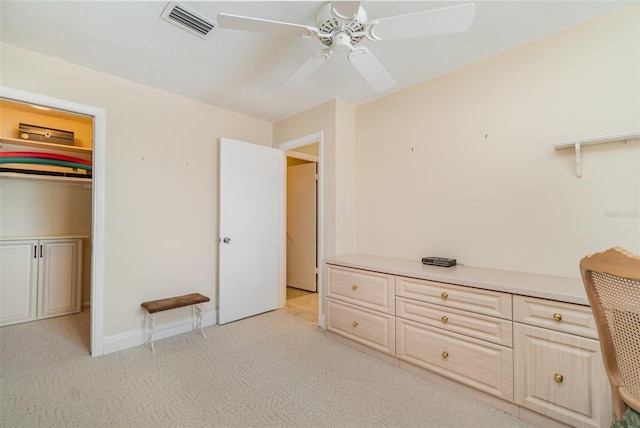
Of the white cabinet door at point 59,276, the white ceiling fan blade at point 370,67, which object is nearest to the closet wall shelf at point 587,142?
the white ceiling fan blade at point 370,67

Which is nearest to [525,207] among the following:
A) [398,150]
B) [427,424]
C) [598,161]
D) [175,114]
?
[598,161]

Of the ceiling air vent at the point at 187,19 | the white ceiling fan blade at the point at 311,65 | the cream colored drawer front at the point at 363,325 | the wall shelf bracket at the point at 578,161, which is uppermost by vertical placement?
the ceiling air vent at the point at 187,19

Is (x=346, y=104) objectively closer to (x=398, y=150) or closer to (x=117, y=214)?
(x=398, y=150)

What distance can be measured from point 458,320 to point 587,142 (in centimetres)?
144

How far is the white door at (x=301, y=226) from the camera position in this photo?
177 inches

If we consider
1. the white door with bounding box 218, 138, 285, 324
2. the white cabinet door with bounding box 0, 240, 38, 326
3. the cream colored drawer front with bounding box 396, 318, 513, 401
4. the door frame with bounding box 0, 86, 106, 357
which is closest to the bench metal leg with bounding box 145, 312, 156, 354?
the door frame with bounding box 0, 86, 106, 357

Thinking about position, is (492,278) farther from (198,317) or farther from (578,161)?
(198,317)

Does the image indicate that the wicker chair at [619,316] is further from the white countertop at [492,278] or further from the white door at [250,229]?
the white door at [250,229]

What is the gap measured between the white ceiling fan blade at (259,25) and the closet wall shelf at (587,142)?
1818mm

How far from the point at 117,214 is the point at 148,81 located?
1.30 meters

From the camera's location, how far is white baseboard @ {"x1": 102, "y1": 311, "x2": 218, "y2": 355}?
2.53m

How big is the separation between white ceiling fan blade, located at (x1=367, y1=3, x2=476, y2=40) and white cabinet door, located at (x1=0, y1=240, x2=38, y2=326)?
4.32 m

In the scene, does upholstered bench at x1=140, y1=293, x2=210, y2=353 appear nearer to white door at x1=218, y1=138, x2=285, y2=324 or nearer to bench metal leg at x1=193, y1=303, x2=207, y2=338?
bench metal leg at x1=193, y1=303, x2=207, y2=338

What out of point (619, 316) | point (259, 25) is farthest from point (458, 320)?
point (259, 25)
